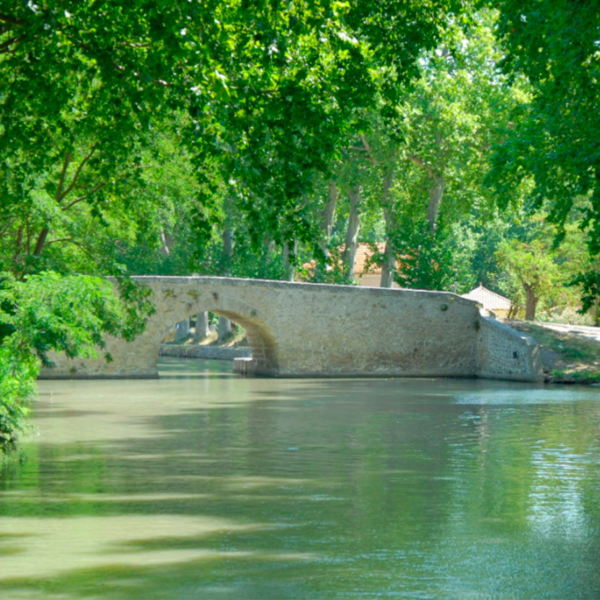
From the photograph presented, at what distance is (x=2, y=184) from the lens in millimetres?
14078

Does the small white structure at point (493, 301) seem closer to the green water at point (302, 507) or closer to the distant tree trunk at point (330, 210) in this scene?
the distant tree trunk at point (330, 210)

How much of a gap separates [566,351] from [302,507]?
23.4 m

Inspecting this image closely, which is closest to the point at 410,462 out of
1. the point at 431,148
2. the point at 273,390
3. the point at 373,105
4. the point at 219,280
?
the point at 373,105

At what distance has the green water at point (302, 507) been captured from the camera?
20.4 ft

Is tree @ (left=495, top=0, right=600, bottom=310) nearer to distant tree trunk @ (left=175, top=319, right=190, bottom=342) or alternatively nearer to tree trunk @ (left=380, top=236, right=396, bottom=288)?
tree trunk @ (left=380, top=236, right=396, bottom=288)

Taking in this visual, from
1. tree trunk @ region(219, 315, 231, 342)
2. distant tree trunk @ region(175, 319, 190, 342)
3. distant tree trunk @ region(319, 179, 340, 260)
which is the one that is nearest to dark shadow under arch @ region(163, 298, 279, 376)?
distant tree trunk @ region(319, 179, 340, 260)

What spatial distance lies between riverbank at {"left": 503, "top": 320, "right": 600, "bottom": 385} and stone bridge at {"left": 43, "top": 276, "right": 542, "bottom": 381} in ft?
1.71

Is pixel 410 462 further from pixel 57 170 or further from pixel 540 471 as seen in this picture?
Result: pixel 57 170

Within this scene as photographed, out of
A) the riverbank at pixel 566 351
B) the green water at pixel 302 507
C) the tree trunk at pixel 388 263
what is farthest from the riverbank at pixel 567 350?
the green water at pixel 302 507

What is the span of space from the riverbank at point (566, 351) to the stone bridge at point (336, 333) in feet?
1.71

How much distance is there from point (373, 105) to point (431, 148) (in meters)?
25.3

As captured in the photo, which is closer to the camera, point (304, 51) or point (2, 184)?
point (304, 51)

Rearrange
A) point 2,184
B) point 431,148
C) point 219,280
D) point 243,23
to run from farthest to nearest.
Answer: point 431,148 < point 219,280 < point 2,184 < point 243,23

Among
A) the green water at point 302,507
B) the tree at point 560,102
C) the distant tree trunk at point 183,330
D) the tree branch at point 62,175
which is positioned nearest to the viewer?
the green water at point 302,507
